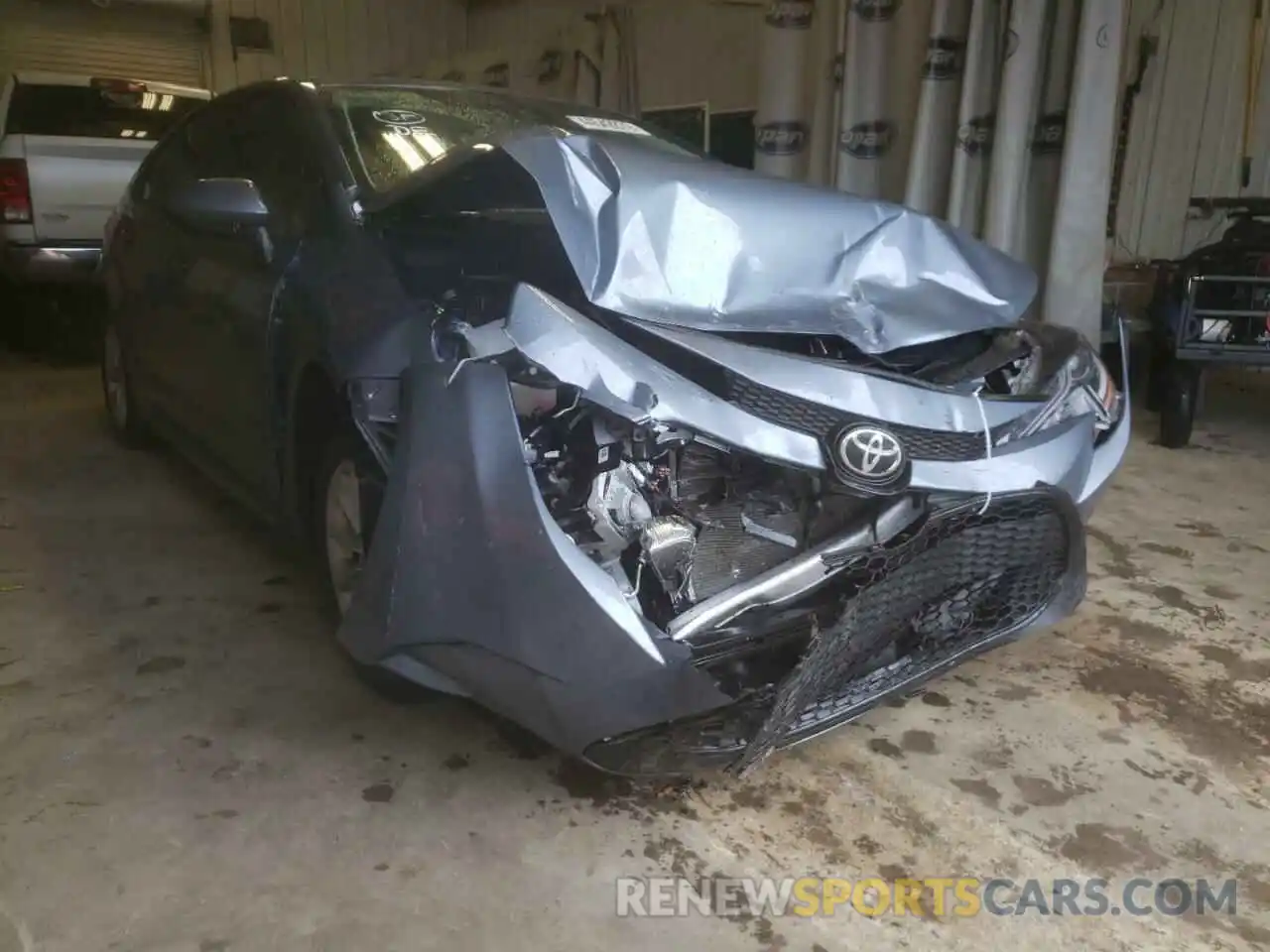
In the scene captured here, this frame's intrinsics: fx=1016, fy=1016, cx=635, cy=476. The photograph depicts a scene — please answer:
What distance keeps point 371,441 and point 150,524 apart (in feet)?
6.36

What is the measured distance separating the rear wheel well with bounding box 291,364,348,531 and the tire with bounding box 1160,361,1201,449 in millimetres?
3959

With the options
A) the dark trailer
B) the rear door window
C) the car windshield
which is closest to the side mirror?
the car windshield

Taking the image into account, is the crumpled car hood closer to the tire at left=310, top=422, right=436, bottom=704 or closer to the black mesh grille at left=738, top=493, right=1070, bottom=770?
the black mesh grille at left=738, top=493, right=1070, bottom=770

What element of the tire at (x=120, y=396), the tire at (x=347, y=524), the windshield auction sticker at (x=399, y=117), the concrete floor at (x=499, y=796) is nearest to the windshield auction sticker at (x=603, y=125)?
the windshield auction sticker at (x=399, y=117)

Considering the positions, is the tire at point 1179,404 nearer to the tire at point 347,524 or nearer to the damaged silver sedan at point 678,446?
the damaged silver sedan at point 678,446

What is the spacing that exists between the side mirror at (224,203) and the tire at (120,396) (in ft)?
4.78

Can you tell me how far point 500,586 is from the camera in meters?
1.62

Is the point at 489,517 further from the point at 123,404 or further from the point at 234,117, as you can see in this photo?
the point at 123,404

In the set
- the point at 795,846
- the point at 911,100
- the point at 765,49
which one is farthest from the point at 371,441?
the point at 765,49

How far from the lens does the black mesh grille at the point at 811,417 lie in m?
1.69

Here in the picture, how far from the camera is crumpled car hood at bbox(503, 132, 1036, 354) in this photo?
5.90 feet

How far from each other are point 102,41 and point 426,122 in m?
8.42

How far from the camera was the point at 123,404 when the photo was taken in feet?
13.4

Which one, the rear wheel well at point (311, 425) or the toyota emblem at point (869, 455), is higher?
the toyota emblem at point (869, 455)
